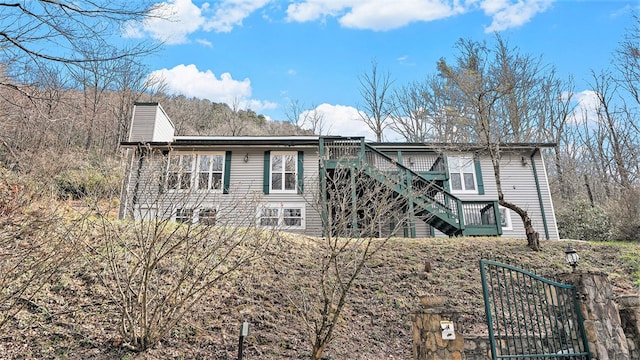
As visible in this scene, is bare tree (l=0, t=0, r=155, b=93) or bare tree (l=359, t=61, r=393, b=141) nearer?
bare tree (l=0, t=0, r=155, b=93)

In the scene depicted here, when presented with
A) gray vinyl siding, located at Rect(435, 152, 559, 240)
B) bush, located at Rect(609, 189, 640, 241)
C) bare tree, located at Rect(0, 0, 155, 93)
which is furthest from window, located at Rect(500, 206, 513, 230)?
bare tree, located at Rect(0, 0, 155, 93)

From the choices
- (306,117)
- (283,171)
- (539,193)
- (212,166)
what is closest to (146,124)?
(212,166)

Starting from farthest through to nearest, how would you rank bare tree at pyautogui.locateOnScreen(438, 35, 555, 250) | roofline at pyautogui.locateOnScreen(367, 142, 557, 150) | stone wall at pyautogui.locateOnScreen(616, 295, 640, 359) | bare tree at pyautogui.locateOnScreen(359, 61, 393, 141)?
1. bare tree at pyautogui.locateOnScreen(359, 61, 393, 141)
2. roofline at pyautogui.locateOnScreen(367, 142, 557, 150)
3. bare tree at pyautogui.locateOnScreen(438, 35, 555, 250)
4. stone wall at pyautogui.locateOnScreen(616, 295, 640, 359)

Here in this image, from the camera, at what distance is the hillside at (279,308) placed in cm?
545

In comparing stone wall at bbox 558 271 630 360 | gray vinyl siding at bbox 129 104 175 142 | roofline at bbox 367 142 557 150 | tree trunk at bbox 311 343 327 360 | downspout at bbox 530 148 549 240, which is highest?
gray vinyl siding at bbox 129 104 175 142

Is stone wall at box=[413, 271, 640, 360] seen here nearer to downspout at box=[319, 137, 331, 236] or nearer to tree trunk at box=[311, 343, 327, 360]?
tree trunk at box=[311, 343, 327, 360]

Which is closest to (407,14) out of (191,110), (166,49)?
(166,49)

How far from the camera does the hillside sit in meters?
5.45

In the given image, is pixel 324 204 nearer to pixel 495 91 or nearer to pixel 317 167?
pixel 317 167

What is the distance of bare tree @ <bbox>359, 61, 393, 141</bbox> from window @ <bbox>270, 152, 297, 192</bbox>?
12655mm

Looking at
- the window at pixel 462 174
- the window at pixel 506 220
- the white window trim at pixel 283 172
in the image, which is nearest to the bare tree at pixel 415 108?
the window at pixel 462 174

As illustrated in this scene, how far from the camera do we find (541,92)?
911 inches

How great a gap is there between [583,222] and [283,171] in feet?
43.0

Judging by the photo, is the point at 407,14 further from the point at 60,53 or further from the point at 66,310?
the point at 66,310
